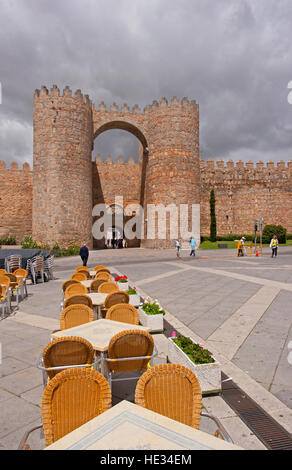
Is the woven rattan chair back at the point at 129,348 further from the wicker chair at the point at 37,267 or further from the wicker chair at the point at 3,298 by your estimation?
the wicker chair at the point at 37,267

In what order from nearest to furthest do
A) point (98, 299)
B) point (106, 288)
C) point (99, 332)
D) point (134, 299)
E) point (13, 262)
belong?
point (99, 332), point (98, 299), point (106, 288), point (134, 299), point (13, 262)

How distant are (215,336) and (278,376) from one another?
1432 mm

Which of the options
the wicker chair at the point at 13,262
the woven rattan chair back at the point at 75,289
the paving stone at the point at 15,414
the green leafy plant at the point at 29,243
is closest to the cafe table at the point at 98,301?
the woven rattan chair back at the point at 75,289

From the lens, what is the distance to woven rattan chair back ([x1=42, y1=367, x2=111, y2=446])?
204 centimetres

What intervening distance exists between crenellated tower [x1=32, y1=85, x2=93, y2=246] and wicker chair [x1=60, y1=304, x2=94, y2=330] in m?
19.6

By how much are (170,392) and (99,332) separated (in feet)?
5.39

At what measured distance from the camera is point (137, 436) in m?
1.66

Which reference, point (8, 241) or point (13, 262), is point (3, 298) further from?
point (8, 241)

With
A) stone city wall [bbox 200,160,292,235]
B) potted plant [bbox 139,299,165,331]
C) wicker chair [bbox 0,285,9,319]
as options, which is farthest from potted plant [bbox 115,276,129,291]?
stone city wall [bbox 200,160,292,235]

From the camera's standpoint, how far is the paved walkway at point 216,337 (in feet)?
9.46

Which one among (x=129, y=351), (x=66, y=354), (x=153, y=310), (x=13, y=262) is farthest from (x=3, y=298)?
(x=13, y=262)

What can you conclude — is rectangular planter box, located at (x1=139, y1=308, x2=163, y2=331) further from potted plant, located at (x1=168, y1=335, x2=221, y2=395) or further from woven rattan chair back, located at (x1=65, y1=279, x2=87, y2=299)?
potted plant, located at (x1=168, y1=335, x2=221, y2=395)

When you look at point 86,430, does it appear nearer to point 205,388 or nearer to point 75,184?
point 205,388
